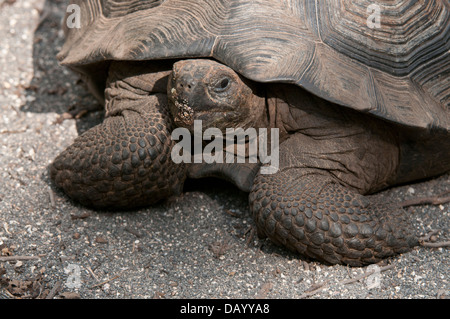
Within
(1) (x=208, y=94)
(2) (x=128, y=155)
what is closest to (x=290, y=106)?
(1) (x=208, y=94)

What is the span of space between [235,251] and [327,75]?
1.04m

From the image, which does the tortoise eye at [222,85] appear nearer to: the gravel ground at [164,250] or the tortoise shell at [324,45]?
the tortoise shell at [324,45]

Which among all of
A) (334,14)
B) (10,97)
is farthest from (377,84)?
(10,97)

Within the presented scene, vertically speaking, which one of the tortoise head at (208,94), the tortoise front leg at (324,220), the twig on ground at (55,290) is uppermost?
the tortoise head at (208,94)

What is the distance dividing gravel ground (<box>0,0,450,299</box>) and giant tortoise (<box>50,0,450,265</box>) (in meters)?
0.11

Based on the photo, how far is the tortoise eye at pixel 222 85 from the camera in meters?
3.22

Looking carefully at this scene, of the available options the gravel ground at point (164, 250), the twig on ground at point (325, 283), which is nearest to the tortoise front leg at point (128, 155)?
the gravel ground at point (164, 250)

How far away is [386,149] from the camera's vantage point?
3.59 metres

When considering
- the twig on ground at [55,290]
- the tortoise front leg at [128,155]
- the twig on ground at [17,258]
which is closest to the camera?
the twig on ground at [55,290]

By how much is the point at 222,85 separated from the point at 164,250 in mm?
924

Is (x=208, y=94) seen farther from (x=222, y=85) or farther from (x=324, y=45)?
(x=324, y=45)

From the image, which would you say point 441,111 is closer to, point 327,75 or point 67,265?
point 327,75

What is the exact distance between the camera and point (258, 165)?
3.59 m

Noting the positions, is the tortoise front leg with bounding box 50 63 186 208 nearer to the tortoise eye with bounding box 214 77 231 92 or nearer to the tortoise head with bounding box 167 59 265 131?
the tortoise head with bounding box 167 59 265 131
